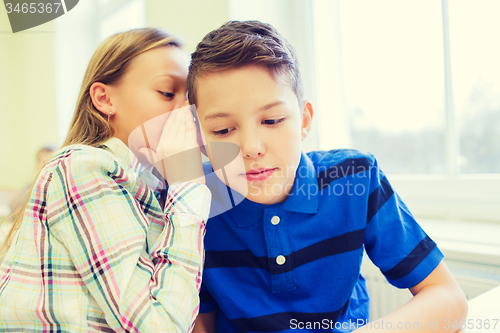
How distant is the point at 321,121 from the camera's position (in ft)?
5.02

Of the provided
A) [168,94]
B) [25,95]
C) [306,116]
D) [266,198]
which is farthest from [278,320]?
[25,95]

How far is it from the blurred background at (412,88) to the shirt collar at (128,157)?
1.05 feet

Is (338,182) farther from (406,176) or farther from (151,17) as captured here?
(151,17)

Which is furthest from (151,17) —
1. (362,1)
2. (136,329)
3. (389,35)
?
(136,329)

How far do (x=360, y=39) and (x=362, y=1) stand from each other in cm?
17

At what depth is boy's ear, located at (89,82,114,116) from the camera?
2.81ft

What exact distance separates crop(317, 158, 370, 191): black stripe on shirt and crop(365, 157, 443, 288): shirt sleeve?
0.08 ft

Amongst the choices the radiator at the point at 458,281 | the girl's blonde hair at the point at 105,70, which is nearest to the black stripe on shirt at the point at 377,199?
the radiator at the point at 458,281

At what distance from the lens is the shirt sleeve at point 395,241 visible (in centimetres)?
64

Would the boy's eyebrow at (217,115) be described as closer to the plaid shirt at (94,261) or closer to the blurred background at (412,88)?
the plaid shirt at (94,261)

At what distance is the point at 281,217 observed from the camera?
0.70 metres

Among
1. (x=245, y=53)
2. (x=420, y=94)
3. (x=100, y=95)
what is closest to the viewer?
(x=245, y=53)

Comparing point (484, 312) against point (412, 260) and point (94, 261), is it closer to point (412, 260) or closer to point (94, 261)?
point (412, 260)

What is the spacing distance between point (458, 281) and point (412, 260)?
1.42ft
